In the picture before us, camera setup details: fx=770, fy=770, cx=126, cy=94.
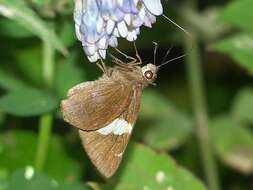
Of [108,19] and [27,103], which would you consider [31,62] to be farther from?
[108,19]

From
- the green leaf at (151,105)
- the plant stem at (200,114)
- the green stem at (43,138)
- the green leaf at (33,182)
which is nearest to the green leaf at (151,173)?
the green leaf at (33,182)

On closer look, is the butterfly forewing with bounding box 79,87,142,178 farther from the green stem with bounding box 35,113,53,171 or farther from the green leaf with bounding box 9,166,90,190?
the green stem with bounding box 35,113,53,171

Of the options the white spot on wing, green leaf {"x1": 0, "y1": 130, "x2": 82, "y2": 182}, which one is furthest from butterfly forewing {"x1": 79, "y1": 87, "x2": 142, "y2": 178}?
green leaf {"x1": 0, "y1": 130, "x2": 82, "y2": 182}

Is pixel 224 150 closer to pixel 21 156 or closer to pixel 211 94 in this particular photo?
pixel 211 94

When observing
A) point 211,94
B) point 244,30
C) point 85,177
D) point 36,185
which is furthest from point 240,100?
point 36,185

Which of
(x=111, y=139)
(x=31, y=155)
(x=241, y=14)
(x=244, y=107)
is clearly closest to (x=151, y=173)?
(x=111, y=139)
